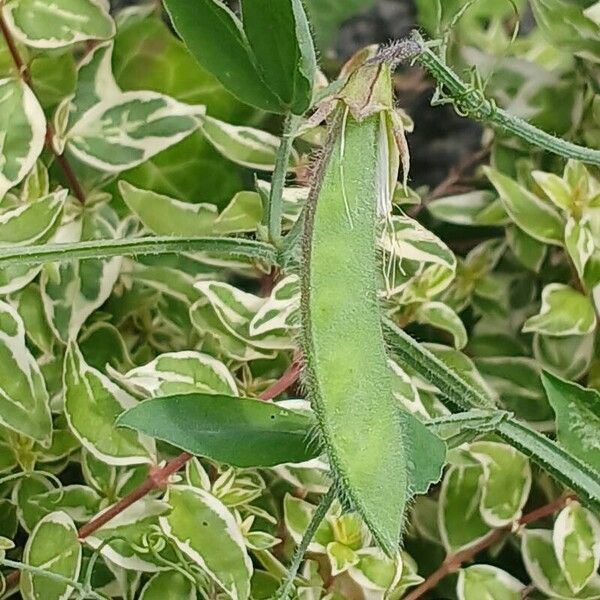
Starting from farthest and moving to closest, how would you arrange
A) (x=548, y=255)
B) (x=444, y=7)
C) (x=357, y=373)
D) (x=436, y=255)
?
(x=548, y=255) < (x=436, y=255) < (x=444, y=7) < (x=357, y=373)

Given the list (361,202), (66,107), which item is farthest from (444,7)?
(66,107)

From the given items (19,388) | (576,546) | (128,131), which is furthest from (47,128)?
(576,546)

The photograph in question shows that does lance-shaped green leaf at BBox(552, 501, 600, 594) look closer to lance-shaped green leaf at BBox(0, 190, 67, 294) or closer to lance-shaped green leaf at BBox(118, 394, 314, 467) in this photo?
lance-shaped green leaf at BBox(118, 394, 314, 467)

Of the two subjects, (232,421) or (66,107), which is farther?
(66,107)

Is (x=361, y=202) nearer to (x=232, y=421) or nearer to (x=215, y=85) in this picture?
(x=232, y=421)

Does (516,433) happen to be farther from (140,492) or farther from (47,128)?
(47,128)

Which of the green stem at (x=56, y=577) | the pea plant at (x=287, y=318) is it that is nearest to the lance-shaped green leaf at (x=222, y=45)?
the pea plant at (x=287, y=318)

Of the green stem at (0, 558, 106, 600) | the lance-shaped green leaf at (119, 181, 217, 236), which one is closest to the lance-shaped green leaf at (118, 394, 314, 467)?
the green stem at (0, 558, 106, 600)
